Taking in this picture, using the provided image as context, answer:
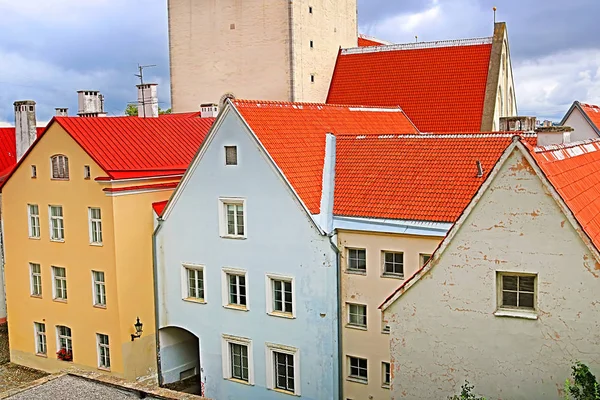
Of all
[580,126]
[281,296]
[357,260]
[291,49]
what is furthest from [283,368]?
[580,126]

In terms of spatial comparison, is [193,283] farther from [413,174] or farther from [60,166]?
[413,174]

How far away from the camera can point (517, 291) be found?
44.9 feet

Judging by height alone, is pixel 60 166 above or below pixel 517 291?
above

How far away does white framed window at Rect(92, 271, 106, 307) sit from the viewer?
25.8m

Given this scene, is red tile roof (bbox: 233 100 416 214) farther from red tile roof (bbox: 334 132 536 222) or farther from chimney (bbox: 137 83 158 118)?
chimney (bbox: 137 83 158 118)

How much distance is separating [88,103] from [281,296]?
15.9 m

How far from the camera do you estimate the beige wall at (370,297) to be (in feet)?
67.0

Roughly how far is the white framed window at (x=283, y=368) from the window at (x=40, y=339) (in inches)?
428

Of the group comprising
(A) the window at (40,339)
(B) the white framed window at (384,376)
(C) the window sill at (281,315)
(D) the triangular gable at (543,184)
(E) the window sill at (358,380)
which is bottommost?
(A) the window at (40,339)

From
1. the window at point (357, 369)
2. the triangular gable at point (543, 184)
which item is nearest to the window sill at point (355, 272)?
the window at point (357, 369)

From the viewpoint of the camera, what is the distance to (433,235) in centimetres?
1948

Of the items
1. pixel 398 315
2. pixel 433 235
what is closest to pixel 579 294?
pixel 398 315

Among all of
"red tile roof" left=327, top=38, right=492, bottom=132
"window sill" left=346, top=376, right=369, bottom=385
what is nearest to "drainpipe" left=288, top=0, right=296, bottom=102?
"red tile roof" left=327, top=38, right=492, bottom=132

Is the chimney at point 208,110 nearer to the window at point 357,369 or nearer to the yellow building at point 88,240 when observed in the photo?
the yellow building at point 88,240
